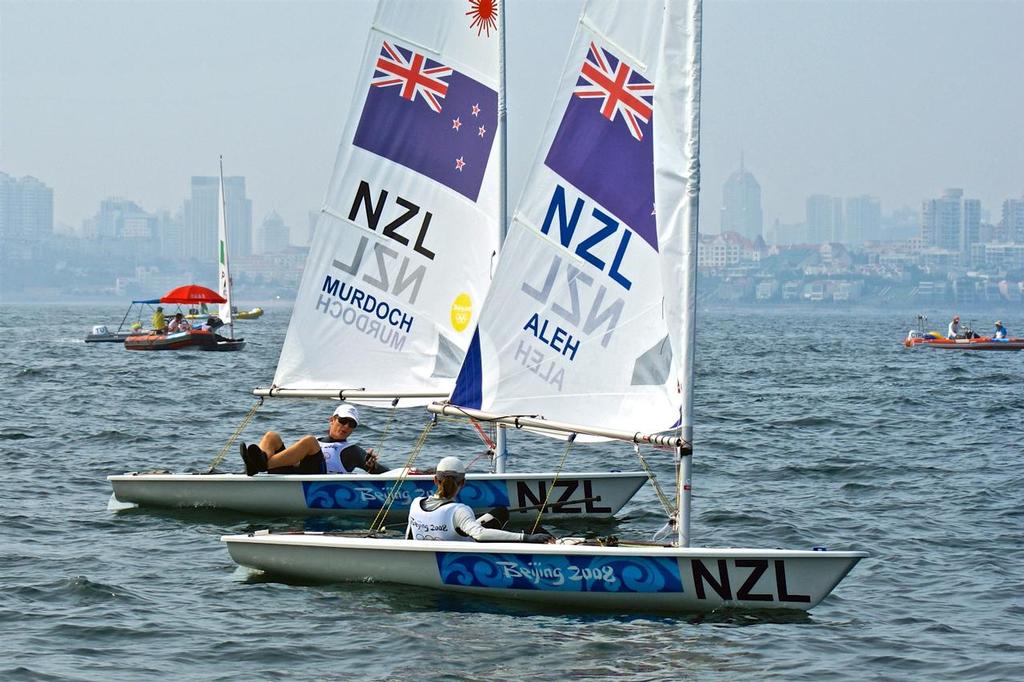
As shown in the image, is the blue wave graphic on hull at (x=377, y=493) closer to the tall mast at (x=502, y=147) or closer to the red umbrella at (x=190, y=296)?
the tall mast at (x=502, y=147)

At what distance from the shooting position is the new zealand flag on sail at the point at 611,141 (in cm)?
1153

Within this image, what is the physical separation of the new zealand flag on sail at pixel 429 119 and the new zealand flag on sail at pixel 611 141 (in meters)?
3.56

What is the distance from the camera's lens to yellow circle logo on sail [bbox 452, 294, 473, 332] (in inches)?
624

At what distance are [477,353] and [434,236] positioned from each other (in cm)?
358

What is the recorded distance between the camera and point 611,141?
1179 centimetres

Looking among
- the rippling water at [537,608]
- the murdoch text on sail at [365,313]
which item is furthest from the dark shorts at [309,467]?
the murdoch text on sail at [365,313]

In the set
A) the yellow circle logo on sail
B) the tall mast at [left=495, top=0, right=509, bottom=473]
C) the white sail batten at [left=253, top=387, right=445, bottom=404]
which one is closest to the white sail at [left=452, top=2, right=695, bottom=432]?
the tall mast at [left=495, top=0, right=509, bottom=473]

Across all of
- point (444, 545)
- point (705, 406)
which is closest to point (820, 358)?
point (705, 406)

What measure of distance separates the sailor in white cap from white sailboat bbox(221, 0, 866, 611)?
0.16 metres

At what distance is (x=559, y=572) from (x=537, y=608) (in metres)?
0.42

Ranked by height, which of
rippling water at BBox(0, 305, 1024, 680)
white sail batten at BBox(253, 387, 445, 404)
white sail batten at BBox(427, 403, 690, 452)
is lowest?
rippling water at BBox(0, 305, 1024, 680)

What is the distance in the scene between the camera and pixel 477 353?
1264cm

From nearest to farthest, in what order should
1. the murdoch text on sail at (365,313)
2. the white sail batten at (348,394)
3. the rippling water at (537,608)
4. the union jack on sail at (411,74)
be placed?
the rippling water at (537,608) → the union jack on sail at (411,74) → the white sail batten at (348,394) → the murdoch text on sail at (365,313)

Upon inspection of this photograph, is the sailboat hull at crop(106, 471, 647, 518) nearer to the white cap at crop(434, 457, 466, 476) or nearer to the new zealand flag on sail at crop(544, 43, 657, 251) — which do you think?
the white cap at crop(434, 457, 466, 476)
